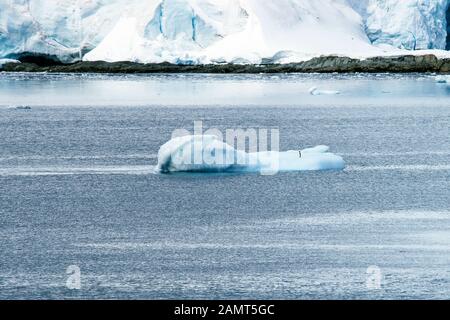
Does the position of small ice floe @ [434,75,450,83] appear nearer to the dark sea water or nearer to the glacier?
the glacier

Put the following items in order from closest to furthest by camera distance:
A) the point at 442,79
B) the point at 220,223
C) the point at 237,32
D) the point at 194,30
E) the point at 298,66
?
the point at 220,223, the point at 442,79, the point at 194,30, the point at 237,32, the point at 298,66

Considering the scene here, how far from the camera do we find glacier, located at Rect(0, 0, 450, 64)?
5616 cm

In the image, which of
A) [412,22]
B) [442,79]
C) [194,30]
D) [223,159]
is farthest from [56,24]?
[223,159]

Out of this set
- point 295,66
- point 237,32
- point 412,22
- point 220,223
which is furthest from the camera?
point 295,66

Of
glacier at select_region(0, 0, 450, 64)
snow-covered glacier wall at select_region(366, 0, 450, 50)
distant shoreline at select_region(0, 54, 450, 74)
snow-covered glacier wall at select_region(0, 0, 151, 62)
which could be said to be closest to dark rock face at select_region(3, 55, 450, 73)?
distant shoreline at select_region(0, 54, 450, 74)

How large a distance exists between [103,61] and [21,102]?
87.4 ft

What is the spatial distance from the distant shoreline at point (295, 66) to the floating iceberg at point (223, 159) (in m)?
49.2

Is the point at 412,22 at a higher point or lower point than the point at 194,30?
higher

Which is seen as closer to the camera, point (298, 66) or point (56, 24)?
point (56, 24)

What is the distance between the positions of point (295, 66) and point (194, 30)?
45.5 feet

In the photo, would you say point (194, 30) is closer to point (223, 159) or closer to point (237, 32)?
point (237, 32)

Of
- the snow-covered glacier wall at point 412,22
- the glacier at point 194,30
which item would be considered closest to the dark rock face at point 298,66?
the glacier at point 194,30

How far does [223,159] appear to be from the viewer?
1268cm

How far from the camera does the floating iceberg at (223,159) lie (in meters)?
12.2
